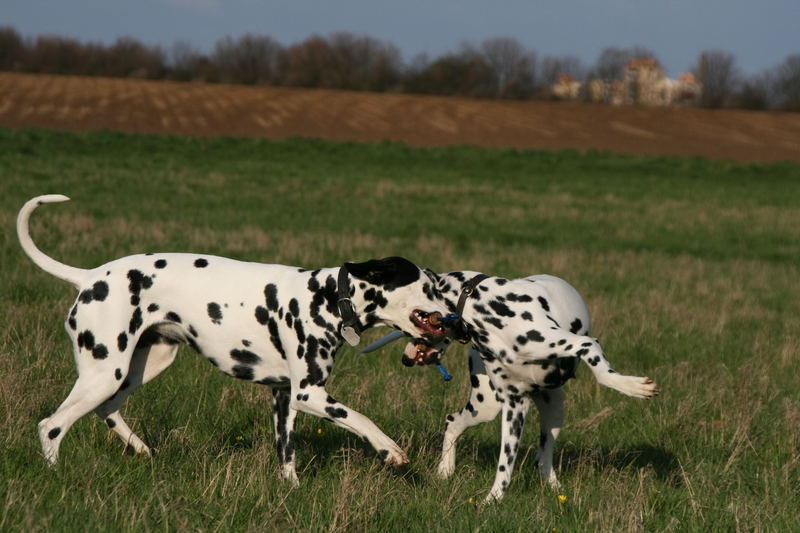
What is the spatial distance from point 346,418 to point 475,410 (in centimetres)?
110

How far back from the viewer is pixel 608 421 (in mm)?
7629

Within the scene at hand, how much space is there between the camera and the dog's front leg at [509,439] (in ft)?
18.7

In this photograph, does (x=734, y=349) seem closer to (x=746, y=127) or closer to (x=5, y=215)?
(x=5, y=215)

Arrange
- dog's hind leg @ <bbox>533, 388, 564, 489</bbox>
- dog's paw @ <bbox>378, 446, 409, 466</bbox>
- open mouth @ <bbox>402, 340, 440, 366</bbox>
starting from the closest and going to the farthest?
1. dog's paw @ <bbox>378, 446, 409, 466</bbox>
2. open mouth @ <bbox>402, 340, 440, 366</bbox>
3. dog's hind leg @ <bbox>533, 388, 564, 489</bbox>

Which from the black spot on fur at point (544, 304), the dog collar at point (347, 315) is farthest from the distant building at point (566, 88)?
the dog collar at point (347, 315)

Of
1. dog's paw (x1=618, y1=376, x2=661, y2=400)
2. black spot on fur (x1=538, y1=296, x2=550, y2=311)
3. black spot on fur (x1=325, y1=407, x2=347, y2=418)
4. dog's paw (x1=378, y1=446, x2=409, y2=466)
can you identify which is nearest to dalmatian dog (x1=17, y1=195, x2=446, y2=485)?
black spot on fur (x1=325, y1=407, x2=347, y2=418)

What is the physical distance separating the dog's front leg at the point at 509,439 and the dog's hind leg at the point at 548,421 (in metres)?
0.28

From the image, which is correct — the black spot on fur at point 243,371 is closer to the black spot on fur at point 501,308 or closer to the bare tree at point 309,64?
the black spot on fur at point 501,308

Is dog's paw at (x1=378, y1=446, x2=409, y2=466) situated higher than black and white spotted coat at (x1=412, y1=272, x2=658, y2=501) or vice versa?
black and white spotted coat at (x1=412, y1=272, x2=658, y2=501)

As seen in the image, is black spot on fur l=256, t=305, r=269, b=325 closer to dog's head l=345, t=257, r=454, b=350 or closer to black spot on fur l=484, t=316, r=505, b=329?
dog's head l=345, t=257, r=454, b=350

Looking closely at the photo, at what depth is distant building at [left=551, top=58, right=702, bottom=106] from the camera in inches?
2768

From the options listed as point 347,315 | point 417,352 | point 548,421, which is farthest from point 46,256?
point 548,421

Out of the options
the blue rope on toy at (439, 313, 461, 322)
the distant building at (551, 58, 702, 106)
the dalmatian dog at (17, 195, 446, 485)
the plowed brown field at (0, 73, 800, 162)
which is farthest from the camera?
the distant building at (551, 58, 702, 106)

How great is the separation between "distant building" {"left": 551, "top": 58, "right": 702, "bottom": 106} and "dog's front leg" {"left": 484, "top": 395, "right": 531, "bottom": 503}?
216 ft
